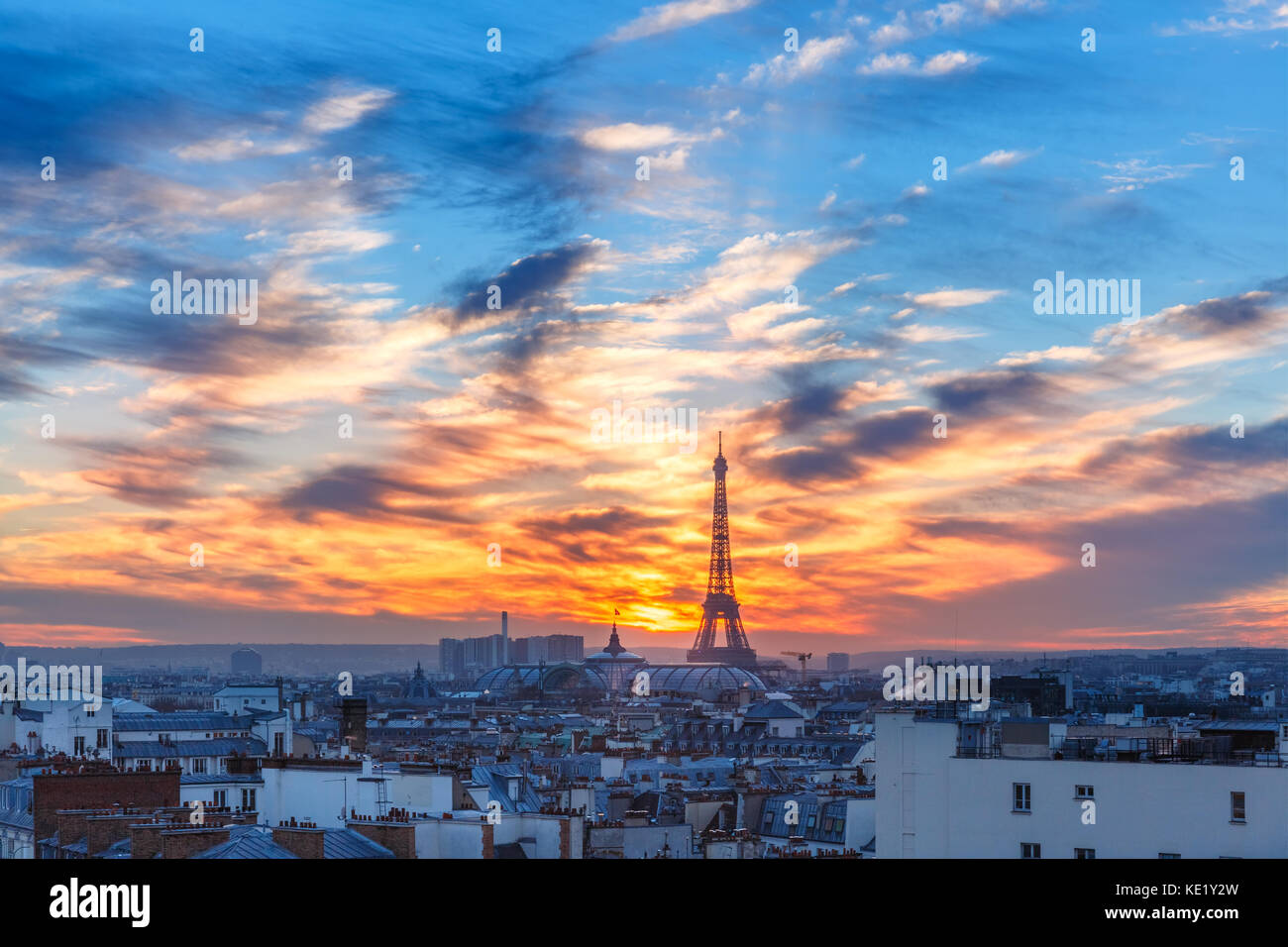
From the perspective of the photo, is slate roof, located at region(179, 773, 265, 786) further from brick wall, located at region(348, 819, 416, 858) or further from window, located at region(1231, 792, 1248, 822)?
window, located at region(1231, 792, 1248, 822)

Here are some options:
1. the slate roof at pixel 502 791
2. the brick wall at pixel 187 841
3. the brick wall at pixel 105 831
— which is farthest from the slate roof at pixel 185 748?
the brick wall at pixel 187 841

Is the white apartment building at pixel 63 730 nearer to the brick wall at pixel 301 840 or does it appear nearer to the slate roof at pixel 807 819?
the slate roof at pixel 807 819

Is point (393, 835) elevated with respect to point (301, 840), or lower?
lower

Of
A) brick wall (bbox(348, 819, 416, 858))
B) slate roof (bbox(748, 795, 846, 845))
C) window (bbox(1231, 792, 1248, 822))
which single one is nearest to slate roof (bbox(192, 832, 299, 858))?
brick wall (bbox(348, 819, 416, 858))

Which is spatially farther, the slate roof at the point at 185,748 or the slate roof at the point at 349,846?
the slate roof at the point at 185,748

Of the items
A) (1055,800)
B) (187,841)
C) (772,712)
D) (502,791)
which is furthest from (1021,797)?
(772,712)

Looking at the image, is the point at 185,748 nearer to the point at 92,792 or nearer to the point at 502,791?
Result: the point at 502,791
